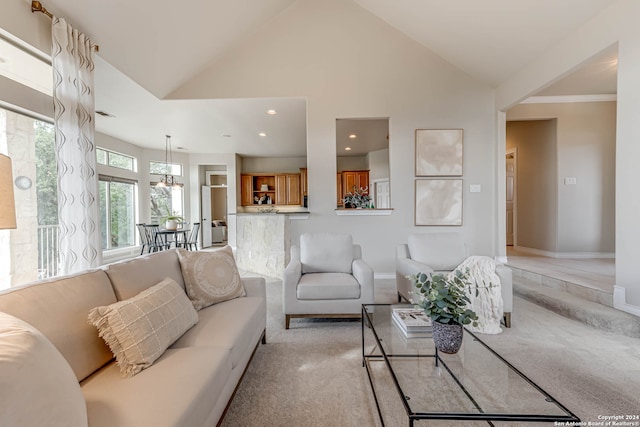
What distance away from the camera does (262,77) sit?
4180 millimetres

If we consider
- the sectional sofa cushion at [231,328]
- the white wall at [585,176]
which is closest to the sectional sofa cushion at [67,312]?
the sectional sofa cushion at [231,328]

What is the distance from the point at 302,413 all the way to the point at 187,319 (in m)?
0.81

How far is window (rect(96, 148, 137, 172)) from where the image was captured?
594 cm

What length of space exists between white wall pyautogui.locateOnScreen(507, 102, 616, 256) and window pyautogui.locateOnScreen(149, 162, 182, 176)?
848cm

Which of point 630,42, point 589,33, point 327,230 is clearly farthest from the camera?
point 327,230

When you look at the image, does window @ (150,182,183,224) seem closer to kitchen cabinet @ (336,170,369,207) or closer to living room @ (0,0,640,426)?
living room @ (0,0,640,426)

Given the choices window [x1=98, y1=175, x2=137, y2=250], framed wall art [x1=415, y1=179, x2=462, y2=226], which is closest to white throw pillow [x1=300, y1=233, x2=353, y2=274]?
framed wall art [x1=415, y1=179, x2=462, y2=226]

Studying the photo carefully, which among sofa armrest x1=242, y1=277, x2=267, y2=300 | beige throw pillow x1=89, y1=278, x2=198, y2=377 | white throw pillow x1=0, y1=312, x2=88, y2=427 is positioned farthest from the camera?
sofa armrest x1=242, y1=277, x2=267, y2=300

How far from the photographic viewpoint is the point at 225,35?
3.79m

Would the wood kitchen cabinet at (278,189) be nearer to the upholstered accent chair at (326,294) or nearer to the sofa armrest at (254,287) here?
the upholstered accent chair at (326,294)

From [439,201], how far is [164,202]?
23.1 feet

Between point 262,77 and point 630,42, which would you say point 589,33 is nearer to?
point 630,42

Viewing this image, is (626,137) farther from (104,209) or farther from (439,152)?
(104,209)

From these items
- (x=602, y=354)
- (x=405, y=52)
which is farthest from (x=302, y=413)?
(x=405, y=52)
